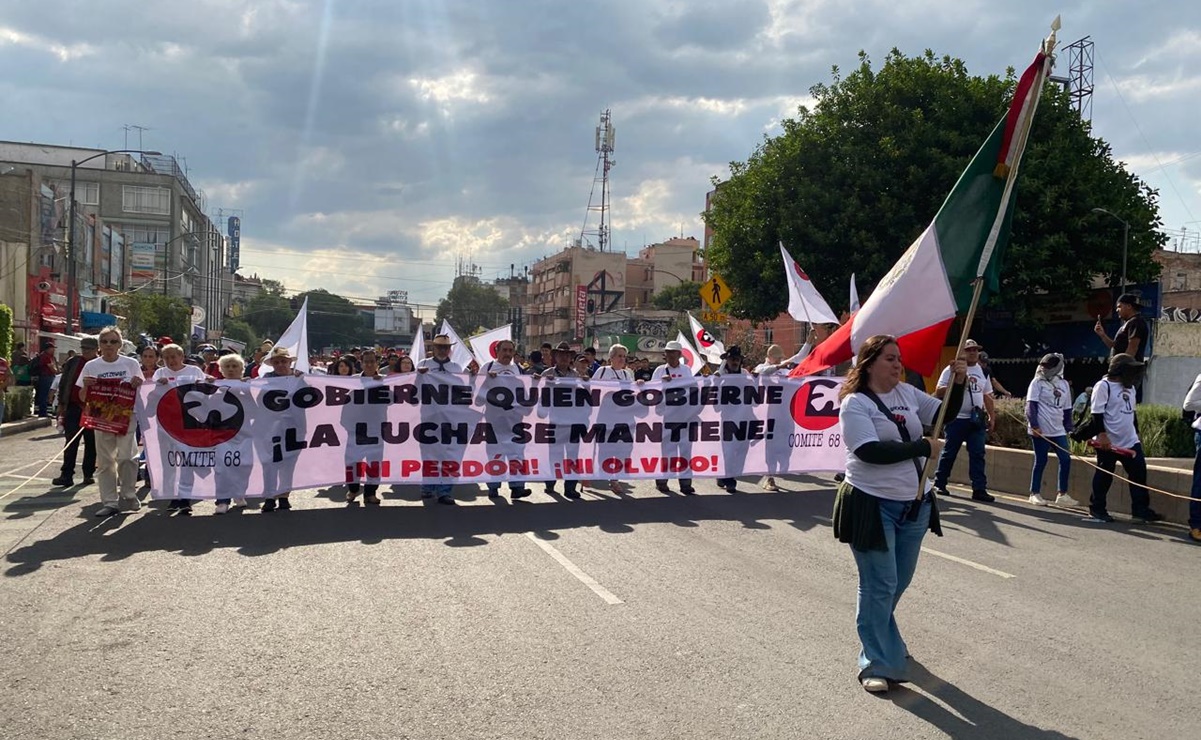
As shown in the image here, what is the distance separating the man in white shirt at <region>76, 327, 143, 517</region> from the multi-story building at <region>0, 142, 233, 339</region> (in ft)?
92.2

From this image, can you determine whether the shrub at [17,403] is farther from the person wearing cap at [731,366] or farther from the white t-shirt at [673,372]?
the person wearing cap at [731,366]

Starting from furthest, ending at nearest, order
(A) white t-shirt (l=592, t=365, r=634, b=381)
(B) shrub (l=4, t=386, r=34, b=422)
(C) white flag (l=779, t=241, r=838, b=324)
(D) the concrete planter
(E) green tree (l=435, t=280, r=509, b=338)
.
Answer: (E) green tree (l=435, t=280, r=509, b=338) < (B) shrub (l=4, t=386, r=34, b=422) < (C) white flag (l=779, t=241, r=838, b=324) < (A) white t-shirt (l=592, t=365, r=634, b=381) < (D) the concrete planter

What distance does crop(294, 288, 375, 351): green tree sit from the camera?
13000 centimetres

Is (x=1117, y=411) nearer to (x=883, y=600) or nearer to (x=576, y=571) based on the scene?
(x=576, y=571)

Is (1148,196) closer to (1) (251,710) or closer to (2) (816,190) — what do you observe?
(2) (816,190)

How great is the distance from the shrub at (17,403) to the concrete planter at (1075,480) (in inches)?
792

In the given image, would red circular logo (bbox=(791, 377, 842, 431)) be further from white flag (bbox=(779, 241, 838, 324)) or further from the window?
the window

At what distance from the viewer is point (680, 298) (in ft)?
297

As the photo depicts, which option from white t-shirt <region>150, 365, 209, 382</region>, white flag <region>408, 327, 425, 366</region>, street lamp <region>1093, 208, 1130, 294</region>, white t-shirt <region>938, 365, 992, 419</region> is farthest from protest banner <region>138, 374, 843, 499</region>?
street lamp <region>1093, 208, 1130, 294</region>

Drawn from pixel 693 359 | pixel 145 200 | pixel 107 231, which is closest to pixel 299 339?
pixel 693 359

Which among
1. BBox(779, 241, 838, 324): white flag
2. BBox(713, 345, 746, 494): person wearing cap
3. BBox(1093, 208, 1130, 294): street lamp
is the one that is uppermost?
BBox(1093, 208, 1130, 294): street lamp

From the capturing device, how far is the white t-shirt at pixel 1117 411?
10.0 metres

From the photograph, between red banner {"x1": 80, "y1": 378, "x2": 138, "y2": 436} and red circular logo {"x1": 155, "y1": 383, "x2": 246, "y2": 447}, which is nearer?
red banner {"x1": 80, "y1": 378, "x2": 138, "y2": 436}

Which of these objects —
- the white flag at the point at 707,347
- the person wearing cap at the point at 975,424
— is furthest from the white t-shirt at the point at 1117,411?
the white flag at the point at 707,347
